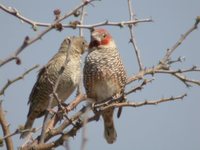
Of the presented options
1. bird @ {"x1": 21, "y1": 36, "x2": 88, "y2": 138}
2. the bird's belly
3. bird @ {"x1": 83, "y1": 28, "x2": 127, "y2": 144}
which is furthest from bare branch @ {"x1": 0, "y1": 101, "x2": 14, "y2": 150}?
bird @ {"x1": 21, "y1": 36, "x2": 88, "y2": 138}

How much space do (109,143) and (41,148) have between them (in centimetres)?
305

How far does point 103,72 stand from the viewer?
647 cm

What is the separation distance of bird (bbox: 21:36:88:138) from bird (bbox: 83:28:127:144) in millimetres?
550

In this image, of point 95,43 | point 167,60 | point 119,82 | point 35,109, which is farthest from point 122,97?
point 35,109

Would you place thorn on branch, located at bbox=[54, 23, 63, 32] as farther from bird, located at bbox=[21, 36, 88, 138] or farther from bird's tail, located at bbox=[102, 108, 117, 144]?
bird, located at bbox=[21, 36, 88, 138]

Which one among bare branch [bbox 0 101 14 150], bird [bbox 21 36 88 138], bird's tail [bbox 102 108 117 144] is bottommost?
bird's tail [bbox 102 108 117 144]

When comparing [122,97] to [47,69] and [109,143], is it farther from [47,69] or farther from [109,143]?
[47,69]

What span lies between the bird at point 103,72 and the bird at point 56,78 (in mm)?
550

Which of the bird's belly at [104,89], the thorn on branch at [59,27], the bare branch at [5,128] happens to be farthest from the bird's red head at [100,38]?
the thorn on branch at [59,27]

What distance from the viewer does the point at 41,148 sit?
408 cm

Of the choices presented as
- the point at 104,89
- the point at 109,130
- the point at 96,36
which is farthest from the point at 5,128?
the point at 109,130

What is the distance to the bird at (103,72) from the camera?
6430 mm

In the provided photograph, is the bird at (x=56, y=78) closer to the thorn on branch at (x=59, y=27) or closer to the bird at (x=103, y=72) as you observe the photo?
the bird at (x=103, y=72)

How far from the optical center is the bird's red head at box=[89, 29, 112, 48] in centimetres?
675
